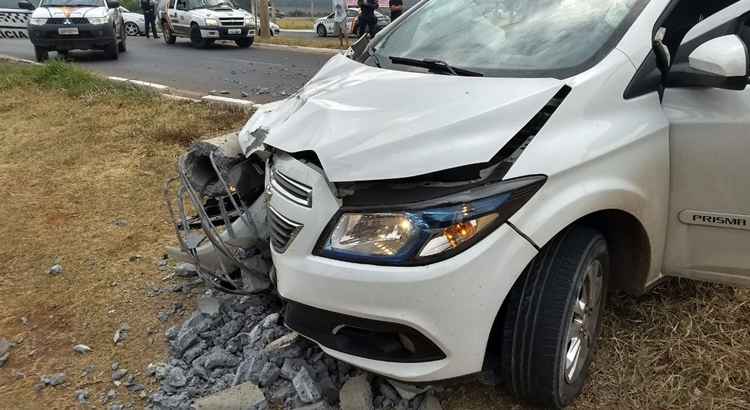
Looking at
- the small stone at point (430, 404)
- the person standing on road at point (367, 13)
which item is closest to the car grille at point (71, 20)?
the person standing on road at point (367, 13)

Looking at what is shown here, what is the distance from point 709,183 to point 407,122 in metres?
1.28

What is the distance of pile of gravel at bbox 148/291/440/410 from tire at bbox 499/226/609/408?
0.40 m

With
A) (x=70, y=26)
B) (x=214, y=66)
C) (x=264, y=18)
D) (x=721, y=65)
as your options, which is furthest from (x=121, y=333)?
(x=264, y=18)

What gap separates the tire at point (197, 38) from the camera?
18703 mm

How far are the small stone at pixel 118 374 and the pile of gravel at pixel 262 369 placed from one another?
0.11 m

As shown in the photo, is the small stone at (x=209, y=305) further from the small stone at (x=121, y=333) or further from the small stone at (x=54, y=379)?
the small stone at (x=54, y=379)

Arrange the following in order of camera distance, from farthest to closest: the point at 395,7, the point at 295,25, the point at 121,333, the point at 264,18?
the point at 295,25 < the point at 264,18 < the point at 395,7 < the point at 121,333

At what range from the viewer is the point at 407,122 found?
2.24m

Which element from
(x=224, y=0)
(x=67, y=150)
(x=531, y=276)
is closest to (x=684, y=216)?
(x=531, y=276)

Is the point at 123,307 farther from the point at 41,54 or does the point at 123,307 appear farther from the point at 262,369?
the point at 41,54

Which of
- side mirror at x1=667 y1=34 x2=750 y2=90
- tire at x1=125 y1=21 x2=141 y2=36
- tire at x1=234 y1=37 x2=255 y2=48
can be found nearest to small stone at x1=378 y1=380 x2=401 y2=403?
side mirror at x1=667 y1=34 x2=750 y2=90

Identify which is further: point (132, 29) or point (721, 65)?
point (132, 29)

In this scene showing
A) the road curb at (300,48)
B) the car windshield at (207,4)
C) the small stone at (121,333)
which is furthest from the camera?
the car windshield at (207,4)

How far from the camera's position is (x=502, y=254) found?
202cm
